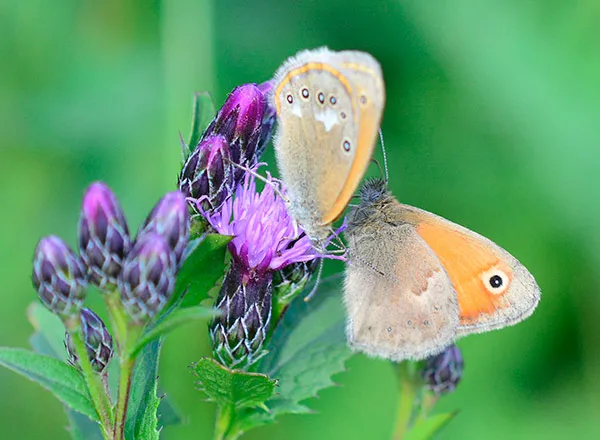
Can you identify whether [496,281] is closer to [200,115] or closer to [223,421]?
[223,421]

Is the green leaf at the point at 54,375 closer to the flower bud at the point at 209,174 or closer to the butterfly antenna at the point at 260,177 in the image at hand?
the flower bud at the point at 209,174

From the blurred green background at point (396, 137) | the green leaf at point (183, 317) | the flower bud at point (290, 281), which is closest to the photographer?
the green leaf at point (183, 317)

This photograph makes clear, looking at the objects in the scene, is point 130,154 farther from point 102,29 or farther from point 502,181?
point 502,181

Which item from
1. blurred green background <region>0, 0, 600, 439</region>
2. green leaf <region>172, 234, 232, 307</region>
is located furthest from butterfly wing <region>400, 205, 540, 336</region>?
blurred green background <region>0, 0, 600, 439</region>

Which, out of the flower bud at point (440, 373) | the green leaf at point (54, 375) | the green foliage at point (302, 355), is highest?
the green leaf at point (54, 375)

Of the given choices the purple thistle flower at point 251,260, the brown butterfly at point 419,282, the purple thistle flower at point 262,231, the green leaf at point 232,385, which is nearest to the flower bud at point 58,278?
the green leaf at point 232,385

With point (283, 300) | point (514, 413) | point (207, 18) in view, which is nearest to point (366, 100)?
point (283, 300)

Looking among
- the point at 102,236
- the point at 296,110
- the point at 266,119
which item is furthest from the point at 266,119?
the point at 102,236
